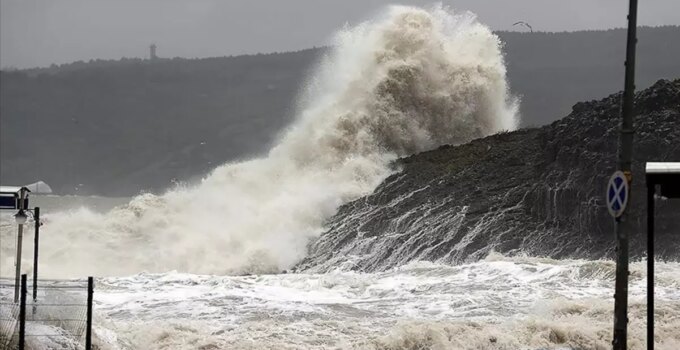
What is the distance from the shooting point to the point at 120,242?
33.0m

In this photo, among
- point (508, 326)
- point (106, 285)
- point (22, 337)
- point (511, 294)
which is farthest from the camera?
point (106, 285)

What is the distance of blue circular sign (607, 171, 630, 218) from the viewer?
9.98 m

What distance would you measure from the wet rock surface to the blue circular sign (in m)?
12.7

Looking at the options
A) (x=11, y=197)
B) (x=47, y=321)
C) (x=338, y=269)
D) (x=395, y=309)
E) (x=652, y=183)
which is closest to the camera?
(x=652, y=183)

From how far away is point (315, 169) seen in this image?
35.9 meters

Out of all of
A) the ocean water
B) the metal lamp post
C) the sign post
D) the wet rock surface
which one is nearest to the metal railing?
the ocean water

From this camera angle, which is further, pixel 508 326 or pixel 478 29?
pixel 478 29

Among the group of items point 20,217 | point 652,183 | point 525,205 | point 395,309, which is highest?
point 525,205

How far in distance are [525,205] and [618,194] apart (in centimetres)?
1640

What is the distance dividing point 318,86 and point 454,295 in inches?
1056

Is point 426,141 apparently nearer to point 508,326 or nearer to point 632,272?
point 632,272

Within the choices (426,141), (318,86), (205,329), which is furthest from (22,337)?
(318,86)

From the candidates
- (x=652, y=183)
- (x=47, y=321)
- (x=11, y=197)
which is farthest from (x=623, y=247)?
(x=11, y=197)

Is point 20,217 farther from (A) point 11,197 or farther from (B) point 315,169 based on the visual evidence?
(B) point 315,169
